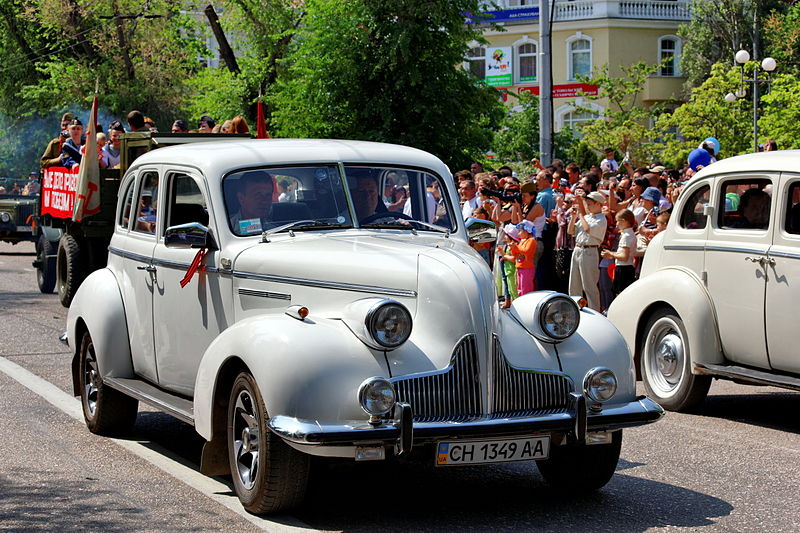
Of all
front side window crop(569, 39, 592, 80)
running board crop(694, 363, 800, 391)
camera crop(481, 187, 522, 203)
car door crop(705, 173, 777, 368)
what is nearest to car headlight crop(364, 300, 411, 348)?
running board crop(694, 363, 800, 391)

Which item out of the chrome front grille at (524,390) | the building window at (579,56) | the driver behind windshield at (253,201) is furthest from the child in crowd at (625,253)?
the building window at (579,56)

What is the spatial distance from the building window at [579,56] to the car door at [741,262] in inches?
1931

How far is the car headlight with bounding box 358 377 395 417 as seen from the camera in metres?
5.73

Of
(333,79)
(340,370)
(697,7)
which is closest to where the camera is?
(340,370)

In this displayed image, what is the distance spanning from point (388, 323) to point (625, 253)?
8013mm

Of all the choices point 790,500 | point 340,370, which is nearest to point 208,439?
point 340,370

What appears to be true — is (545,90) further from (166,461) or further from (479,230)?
(166,461)

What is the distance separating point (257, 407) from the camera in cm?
603

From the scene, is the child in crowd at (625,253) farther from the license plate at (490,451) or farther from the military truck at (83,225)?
the license plate at (490,451)

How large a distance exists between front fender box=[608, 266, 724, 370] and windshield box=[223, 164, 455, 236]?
8.06ft

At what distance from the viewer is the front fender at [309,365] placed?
576 cm

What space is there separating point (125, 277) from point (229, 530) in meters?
2.89

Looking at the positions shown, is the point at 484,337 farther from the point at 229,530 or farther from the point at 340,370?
the point at 229,530

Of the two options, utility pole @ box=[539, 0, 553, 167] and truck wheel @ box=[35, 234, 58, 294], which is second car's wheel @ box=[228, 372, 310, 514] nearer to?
truck wheel @ box=[35, 234, 58, 294]
